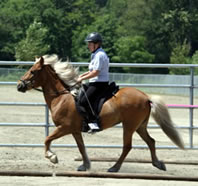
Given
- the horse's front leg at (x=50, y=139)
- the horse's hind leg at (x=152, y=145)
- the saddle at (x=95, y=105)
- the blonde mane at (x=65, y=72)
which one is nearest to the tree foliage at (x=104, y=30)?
the blonde mane at (x=65, y=72)

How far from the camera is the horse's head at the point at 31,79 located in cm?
810

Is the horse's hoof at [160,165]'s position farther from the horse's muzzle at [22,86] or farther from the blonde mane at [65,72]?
the horse's muzzle at [22,86]

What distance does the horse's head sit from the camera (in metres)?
8.10

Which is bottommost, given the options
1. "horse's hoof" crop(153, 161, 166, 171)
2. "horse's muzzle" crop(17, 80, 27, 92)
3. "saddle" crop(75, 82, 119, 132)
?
"horse's hoof" crop(153, 161, 166, 171)

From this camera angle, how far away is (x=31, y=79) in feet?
26.8

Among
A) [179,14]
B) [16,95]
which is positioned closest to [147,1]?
[179,14]

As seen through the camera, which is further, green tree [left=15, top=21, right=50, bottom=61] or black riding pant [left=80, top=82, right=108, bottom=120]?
green tree [left=15, top=21, right=50, bottom=61]

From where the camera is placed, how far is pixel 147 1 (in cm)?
6197

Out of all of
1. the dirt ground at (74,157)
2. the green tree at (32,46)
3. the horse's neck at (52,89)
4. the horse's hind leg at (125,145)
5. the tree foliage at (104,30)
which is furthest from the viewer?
the tree foliage at (104,30)

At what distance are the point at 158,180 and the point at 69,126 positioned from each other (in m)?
1.72

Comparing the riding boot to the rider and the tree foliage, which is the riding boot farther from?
the tree foliage

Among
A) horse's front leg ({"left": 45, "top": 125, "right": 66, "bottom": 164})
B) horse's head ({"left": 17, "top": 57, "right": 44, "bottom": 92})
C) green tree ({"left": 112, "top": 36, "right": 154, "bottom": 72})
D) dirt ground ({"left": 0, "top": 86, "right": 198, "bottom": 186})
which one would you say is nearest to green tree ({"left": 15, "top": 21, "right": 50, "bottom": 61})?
green tree ({"left": 112, "top": 36, "right": 154, "bottom": 72})

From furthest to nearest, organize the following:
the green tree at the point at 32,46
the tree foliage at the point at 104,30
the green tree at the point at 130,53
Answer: the tree foliage at the point at 104,30 → the green tree at the point at 130,53 → the green tree at the point at 32,46

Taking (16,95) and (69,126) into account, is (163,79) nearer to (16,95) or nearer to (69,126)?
(16,95)
